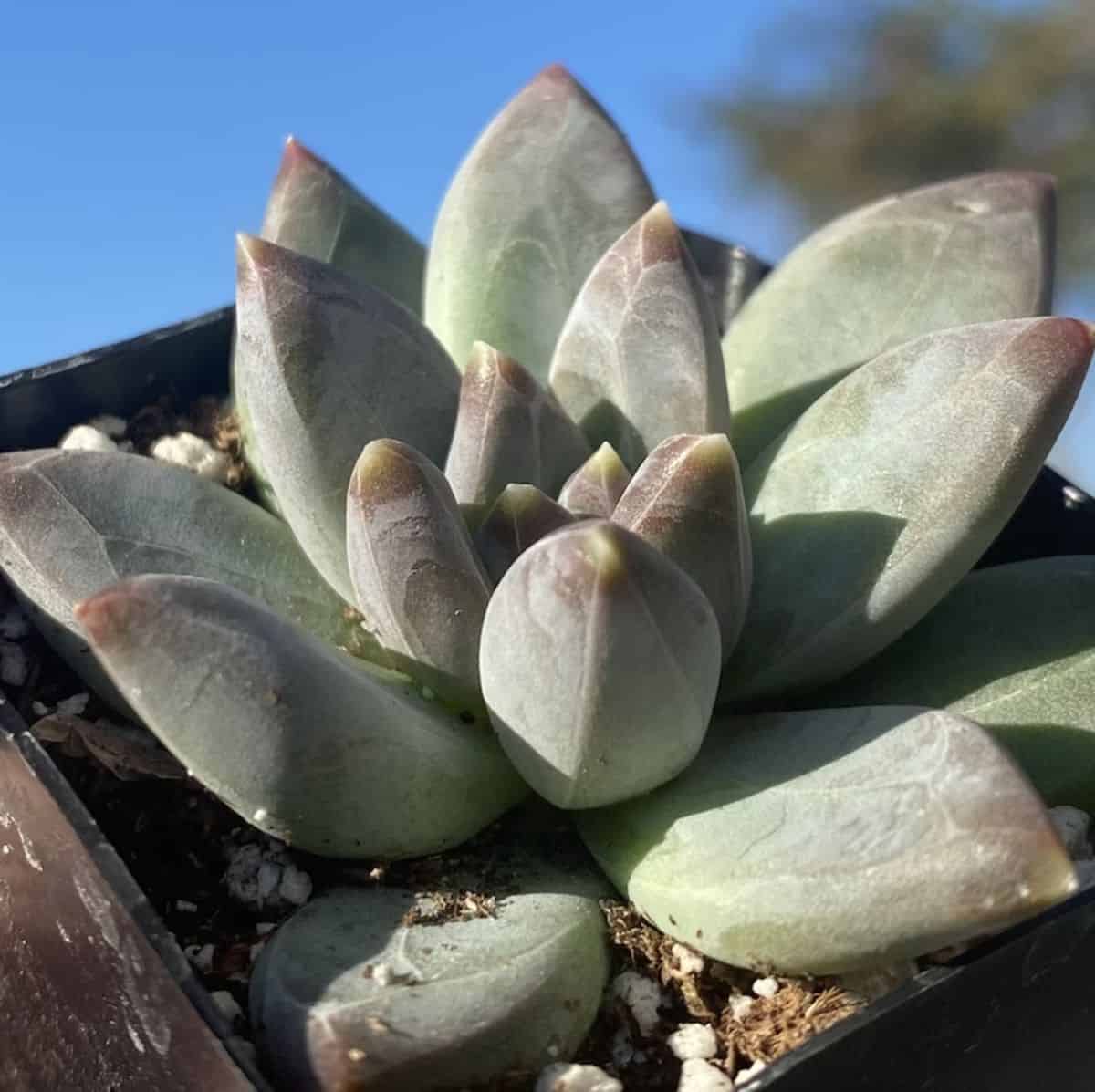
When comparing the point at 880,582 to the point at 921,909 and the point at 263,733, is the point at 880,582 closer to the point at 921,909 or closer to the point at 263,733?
the point at 921,909

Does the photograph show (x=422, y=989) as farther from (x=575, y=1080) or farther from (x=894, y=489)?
(x=894, y=489)

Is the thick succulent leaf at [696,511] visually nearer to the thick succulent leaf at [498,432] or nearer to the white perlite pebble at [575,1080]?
the thick succulent leaf at [498,432]

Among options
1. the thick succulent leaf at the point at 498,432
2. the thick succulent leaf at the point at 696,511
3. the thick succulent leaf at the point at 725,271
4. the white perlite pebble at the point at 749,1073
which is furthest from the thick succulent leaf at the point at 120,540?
the thick succulent leaf at the point at 725,271

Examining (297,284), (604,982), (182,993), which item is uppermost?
(297,284)

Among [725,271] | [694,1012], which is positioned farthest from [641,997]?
[725,271]

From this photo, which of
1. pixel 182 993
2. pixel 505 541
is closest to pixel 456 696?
pixel 505 541

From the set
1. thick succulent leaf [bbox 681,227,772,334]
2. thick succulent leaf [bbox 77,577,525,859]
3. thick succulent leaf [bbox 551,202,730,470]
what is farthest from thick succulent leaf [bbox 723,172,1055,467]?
thick succulent leaf [bbox 77,577,525,859]
